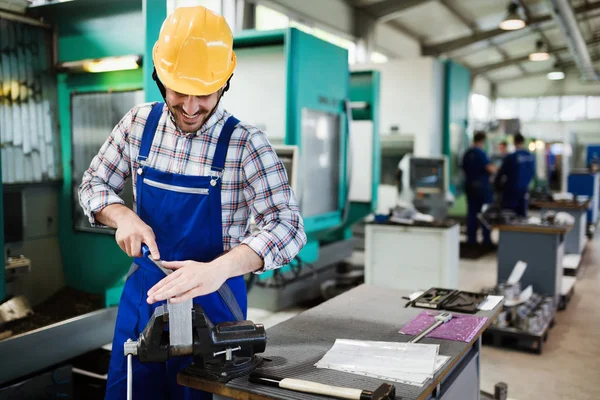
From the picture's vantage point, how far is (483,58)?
612 inches

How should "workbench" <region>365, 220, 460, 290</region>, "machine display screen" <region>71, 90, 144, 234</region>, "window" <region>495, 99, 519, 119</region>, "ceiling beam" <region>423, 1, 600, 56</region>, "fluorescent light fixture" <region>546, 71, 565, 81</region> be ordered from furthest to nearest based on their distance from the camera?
"window" <region>495, 99, 519, 119</region> < "fluorescent light fixture" <region>546, 71, 565, 81</region> < "ceiling beam" <region>423, 1, 600, 56</region> < "workbench" <region>365, 220, 460, 290</region> < "machine display screen" <region>71, 90, 144, 234</region>

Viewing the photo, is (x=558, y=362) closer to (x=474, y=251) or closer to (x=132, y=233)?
(x=132, y=233)

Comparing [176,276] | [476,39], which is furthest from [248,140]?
[476,39]

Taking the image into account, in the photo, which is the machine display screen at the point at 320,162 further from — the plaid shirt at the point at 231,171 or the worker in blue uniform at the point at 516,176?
the worker in blue uniform at the point at 516,176

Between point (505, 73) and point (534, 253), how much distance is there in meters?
14.9

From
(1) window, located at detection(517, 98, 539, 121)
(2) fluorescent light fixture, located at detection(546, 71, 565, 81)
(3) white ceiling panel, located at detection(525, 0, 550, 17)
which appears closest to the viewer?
(3) white ceiling panel, located at detection(525, 0, 550, 17)

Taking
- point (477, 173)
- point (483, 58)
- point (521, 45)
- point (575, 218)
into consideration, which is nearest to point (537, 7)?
point (521, 45)

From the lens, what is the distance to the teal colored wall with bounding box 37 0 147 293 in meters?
2.73

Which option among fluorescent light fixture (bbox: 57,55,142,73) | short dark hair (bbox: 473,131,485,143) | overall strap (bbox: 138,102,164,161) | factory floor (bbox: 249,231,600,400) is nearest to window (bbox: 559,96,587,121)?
short dark hair (bbox: 473,131,485,143)

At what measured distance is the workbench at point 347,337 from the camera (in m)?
1.21

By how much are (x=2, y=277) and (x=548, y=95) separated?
1871 centimetres

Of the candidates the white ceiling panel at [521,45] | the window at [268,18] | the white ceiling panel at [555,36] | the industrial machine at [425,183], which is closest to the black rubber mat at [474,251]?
the industrial machine at [425,183]

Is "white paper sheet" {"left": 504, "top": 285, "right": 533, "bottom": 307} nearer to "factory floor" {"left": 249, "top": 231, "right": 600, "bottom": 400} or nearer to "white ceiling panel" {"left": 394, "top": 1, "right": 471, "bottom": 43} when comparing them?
"factory floor" {"left": 249, "top": 231, "right": 600, "bottom": 400}

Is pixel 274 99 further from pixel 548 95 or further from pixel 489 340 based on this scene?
pixel 548 95
